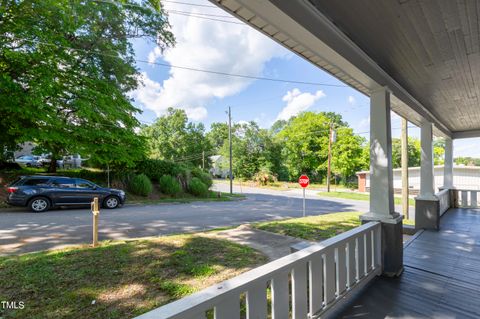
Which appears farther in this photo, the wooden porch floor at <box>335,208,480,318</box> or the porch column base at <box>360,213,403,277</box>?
the porch column base at <box>360,213,403,277</box>

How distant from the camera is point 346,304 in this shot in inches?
89.3

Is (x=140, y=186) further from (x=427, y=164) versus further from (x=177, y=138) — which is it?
(x=177, y=138)

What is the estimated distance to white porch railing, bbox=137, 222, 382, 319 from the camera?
1.08 meters

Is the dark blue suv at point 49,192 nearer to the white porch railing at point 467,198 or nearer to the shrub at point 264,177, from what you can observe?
the white porch railing at point 467,198

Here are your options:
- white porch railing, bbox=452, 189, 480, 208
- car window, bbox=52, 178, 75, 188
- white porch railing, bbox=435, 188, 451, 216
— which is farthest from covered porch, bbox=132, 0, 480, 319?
car window, bbox=52, 178, 75, 188

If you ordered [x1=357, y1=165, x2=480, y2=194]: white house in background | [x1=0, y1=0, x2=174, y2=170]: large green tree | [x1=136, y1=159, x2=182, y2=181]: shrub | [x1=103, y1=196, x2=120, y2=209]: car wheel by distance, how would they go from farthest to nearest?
1. [x1=357, y1=165, x2=480, y2=194]: white house in background
2. [x1=136, y1=159, x2=182, y2=181]: shrub
3. [x1=103, y1=196, x2=120, y2=209]: car wheel
4. [x1=0, y1=0, x2=174, y2=170]: large green tree

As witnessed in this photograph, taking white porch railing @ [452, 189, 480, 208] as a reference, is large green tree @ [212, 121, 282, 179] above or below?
above

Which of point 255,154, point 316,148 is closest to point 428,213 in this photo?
point 316,148

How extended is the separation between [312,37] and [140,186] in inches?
489

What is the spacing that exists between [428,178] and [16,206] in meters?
12.2

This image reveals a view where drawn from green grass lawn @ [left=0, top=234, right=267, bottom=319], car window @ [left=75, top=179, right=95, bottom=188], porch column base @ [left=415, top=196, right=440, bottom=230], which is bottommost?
green grass lawn @ [left=0, top=234, right=267, bottom=319]

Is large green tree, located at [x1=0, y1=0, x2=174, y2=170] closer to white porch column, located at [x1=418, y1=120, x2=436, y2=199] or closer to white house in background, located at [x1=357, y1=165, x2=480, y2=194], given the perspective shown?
white porch column, located at [x1=418, y1=120, x2=436, y2=199]

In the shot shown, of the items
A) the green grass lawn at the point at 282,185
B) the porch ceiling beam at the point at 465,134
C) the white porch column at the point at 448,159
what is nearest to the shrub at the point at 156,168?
the white porch column at the point at 448,159

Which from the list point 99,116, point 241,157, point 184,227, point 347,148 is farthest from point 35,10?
point 347,148
